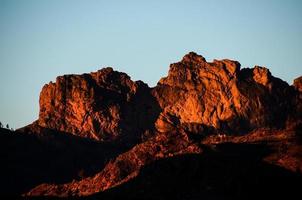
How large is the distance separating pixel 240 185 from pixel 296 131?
27.5 meters

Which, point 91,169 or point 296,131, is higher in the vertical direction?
point 91,169

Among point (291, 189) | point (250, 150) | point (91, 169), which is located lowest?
point (291, 189)

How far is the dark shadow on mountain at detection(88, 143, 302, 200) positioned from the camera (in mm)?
106125

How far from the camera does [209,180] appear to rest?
10900cm

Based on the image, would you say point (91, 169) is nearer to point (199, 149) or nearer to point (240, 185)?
point (199, 149)

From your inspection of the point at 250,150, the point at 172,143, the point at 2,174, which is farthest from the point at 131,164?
the point at 2,174

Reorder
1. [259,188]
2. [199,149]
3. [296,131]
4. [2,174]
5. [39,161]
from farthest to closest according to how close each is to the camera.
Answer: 1. [39,161]
2. [2,174]
3. [296,131]
4. [199,149]
5. [259,188]

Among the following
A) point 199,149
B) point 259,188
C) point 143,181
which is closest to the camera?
point 259,188

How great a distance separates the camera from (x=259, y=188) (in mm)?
106250

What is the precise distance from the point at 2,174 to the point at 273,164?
79.1m

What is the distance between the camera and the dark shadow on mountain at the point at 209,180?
348ft

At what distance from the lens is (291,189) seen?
352 feet

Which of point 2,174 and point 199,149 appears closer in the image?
point 199,149

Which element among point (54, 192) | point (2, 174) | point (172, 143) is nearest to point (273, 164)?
point (172, 143)
